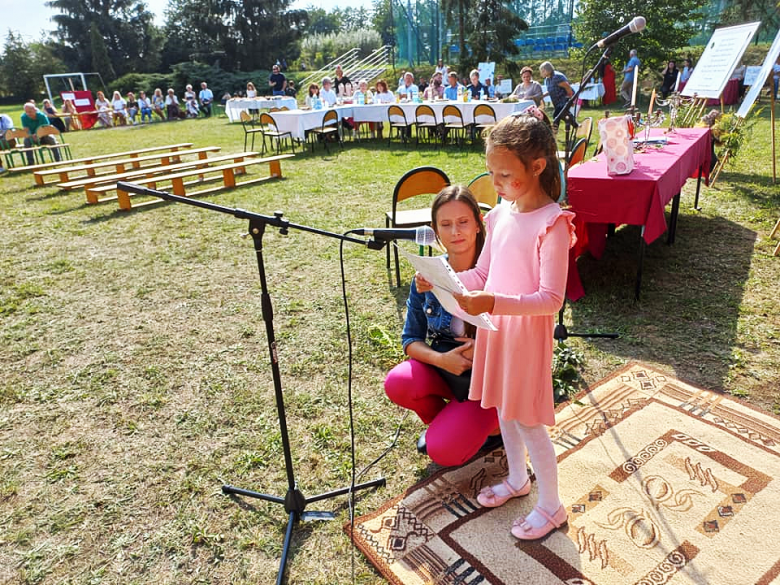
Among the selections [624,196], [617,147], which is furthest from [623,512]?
[617,147]

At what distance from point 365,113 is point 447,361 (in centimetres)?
1049

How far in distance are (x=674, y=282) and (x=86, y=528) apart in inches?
158

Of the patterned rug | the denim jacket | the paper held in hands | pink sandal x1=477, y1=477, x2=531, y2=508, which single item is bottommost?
the patterned rug

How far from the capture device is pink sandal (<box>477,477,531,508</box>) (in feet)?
6.73

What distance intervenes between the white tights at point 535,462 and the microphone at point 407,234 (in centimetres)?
82

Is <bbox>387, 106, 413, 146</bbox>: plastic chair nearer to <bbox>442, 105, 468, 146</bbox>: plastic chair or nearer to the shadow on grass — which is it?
<bbox>442, 105, 468, 146</bbox>: plastic chair

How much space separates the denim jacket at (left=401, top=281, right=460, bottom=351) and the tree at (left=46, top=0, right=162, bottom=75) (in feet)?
146

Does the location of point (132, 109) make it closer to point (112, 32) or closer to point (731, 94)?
point (731, 94)

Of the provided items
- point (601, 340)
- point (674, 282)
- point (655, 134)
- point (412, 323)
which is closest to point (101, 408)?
point (412, 323)

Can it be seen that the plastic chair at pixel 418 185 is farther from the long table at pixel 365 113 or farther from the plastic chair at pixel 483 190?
the long table at pixel 365 113

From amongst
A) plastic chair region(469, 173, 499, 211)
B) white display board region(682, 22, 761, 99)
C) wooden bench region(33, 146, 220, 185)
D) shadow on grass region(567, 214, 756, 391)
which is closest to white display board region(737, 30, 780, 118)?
white display board region(682, 22, 761, 99)

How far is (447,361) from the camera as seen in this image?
212 cm

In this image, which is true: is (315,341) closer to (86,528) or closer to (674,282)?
(86,528)

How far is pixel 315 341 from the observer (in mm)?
3547
